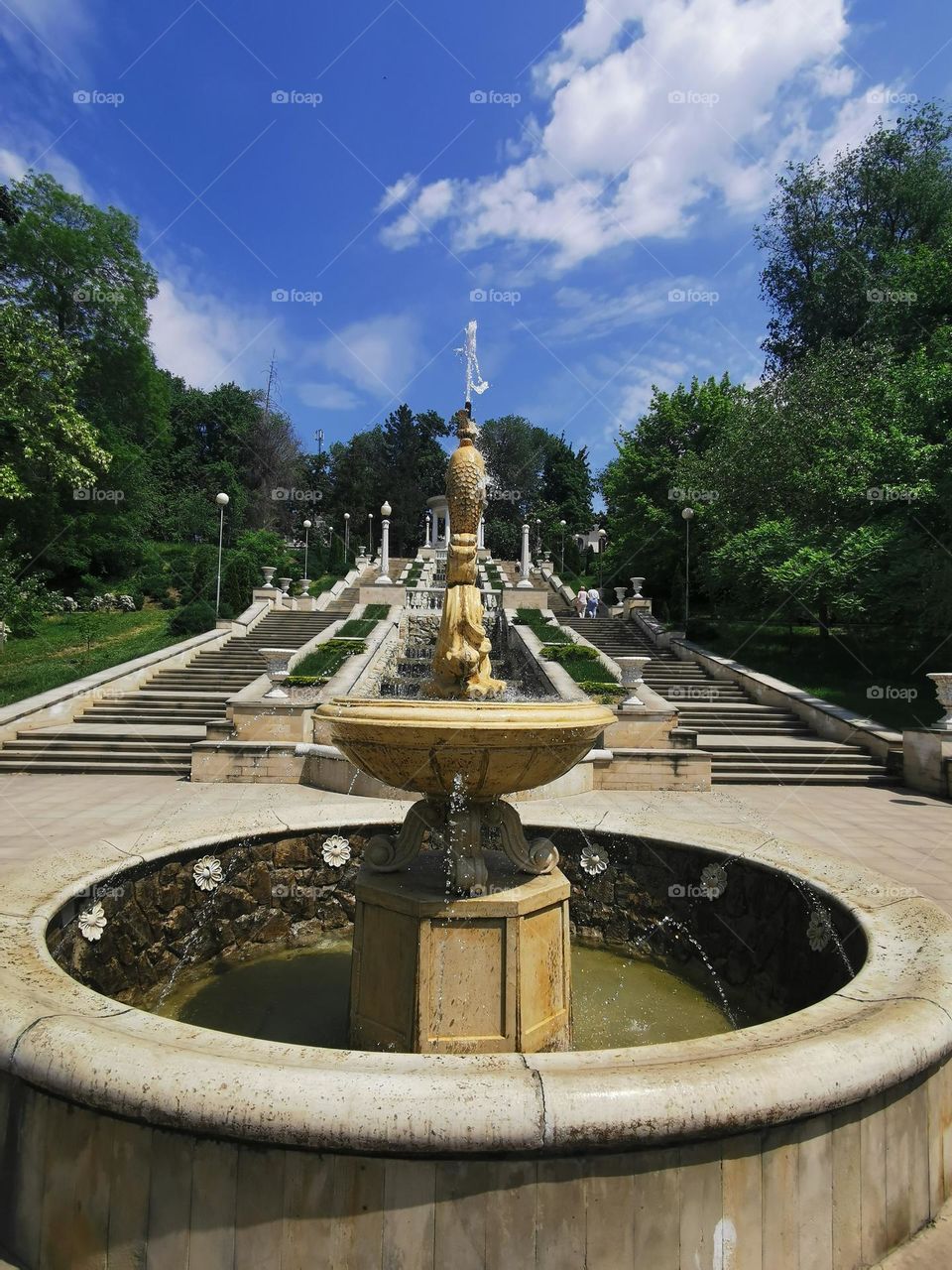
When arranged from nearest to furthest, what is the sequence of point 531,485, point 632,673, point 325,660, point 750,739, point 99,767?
1. point 99,767
2. point 632,673
3. point 750,739
4. point 325,660
5. point 531,485

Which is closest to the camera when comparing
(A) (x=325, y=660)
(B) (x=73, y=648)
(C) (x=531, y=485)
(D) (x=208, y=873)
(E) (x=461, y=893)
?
(E) (x=461, y=893)

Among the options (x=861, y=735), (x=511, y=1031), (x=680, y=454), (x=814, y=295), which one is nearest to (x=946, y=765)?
(x=861, y=735)

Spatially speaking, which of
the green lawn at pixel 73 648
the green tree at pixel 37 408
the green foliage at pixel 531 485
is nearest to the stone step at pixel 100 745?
the green lawn at pixel 73 648

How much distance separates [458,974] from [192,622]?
79.1 feet

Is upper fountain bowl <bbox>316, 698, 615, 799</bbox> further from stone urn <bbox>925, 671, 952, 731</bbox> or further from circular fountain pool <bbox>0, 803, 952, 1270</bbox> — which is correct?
stone urn <bbox>925, 671, 952, 731</bbox>

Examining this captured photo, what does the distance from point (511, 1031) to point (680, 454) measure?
35184 mm

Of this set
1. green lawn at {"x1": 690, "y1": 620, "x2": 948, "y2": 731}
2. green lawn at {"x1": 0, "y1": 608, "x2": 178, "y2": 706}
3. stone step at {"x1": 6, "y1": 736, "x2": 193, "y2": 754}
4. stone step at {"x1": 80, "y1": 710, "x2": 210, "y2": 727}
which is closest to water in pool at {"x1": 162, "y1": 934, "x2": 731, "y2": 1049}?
stone step at {"x1": 6, "y1": 736, "x2": 193, "y2": 754}

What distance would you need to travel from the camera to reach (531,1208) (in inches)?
84.4

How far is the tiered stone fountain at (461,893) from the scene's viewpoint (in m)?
3.48

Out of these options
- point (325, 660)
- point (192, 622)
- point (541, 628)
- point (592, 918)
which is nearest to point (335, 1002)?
point (592, 918)

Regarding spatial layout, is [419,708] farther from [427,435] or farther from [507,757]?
[427,435]

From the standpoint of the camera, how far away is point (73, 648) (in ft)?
81.6

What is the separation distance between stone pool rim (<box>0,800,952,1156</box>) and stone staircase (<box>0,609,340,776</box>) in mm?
10766

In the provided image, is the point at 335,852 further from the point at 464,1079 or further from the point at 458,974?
the point at 464,1079
